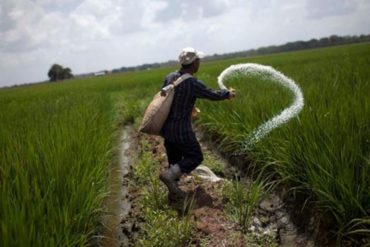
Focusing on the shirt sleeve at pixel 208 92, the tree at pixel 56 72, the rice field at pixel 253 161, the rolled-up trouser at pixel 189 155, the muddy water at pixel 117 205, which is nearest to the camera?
the rice field at pixel 253 161

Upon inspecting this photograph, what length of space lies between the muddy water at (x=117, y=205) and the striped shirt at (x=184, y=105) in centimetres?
87

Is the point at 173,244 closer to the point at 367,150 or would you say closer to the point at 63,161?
the point at 63,161

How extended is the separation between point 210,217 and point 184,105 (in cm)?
97

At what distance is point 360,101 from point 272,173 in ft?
3.45

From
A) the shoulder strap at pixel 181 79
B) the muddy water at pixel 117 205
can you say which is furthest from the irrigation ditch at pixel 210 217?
the shoulder strap at pixel 181 79

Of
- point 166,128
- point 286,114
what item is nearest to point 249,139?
point 286,114

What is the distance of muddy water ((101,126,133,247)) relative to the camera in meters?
2.93

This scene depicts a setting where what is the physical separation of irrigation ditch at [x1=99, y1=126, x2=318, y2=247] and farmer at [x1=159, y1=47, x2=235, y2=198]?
0.21 m

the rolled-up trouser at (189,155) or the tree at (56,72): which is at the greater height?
the tree at (56,72)

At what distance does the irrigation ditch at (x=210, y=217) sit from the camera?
8.63 ft

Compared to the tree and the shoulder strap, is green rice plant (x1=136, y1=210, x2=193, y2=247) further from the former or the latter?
the tree

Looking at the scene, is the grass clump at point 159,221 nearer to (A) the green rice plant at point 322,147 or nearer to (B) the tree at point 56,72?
(A) the green rice plant at point 322,147

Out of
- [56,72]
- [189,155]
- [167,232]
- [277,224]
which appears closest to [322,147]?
[277,224]

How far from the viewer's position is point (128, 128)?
8305 millimetres
